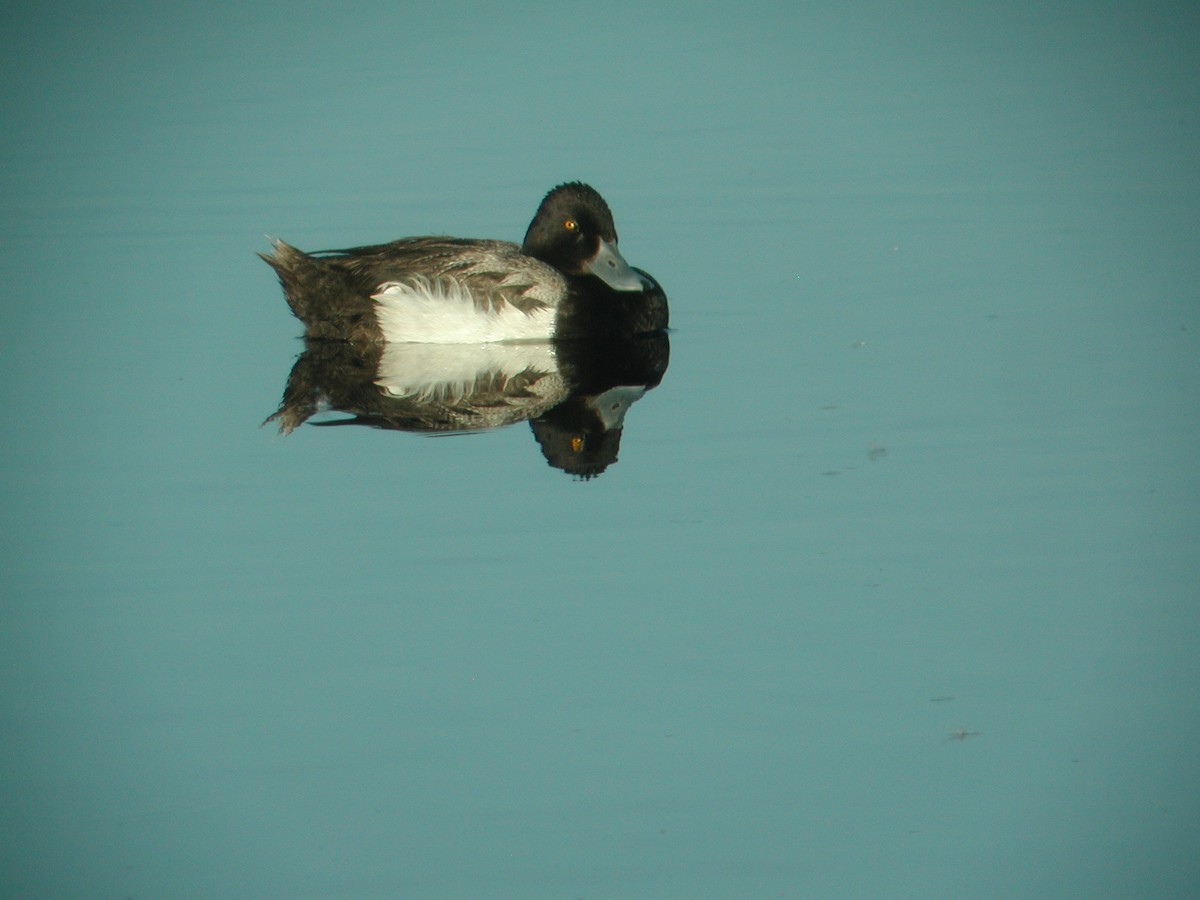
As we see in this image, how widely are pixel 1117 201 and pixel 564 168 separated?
14.4 ft

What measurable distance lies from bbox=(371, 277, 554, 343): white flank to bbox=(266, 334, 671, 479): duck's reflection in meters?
0.08

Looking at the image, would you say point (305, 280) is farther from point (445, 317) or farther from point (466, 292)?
point (466, 292)

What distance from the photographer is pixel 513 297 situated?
40.2ft

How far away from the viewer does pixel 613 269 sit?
12438mm

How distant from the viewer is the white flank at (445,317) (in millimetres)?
12125

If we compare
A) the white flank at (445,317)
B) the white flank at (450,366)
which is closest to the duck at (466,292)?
the white flank at (445,317)

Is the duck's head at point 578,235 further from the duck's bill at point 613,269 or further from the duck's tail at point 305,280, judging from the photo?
the duck's tail at point 305,280

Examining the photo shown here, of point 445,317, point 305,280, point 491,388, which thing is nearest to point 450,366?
point 445,317

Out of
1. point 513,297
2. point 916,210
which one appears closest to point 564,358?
point 513,297

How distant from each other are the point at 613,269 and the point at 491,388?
5.61 ft

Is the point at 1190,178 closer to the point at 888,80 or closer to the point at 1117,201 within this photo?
the point at 1117,201

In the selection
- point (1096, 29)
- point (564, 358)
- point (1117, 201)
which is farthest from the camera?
point (1096, 29)

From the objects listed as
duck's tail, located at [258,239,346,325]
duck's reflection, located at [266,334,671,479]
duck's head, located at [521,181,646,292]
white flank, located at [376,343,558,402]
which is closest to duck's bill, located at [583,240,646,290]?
duck's head, located at [521,181,646,292]

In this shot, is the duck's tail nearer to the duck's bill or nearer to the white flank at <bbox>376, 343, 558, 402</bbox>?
the white flank at <bbox>376, 343, 558, 402</bbox>
